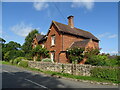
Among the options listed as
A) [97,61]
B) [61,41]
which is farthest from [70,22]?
[97,61]

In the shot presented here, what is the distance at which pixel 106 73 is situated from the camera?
36.6 feet

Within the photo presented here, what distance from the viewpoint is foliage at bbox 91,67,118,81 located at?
1059 cm

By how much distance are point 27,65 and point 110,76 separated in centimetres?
1709

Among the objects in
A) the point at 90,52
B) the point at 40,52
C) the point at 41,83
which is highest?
the point at 90,52

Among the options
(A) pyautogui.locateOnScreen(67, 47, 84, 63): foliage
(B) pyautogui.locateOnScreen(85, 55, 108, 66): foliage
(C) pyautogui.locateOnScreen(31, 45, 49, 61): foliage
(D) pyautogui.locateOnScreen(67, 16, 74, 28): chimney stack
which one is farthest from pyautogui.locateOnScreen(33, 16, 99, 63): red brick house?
(D) pyautogui.locateOnScreen(67, 16, 74, 28): chimney stack

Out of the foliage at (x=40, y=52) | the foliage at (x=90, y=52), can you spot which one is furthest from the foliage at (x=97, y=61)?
the foliage at (x=40, y=52)

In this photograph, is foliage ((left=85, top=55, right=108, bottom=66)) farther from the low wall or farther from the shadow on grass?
the shadow on grass

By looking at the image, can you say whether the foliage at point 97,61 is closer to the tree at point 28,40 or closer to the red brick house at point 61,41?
the red brick house at point 61,41

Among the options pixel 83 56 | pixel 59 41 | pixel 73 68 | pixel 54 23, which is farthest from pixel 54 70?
pixel 54 23

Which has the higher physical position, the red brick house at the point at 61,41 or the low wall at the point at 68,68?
the red brick house at the point at 61,41

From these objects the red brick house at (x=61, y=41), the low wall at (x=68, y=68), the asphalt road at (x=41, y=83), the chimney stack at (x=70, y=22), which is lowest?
the asphalt road at (x=41, y=83)

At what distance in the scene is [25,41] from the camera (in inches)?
2338

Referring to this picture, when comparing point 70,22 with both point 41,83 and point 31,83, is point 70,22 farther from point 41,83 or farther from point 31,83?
point 31,83

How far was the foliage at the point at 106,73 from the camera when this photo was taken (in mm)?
10587
